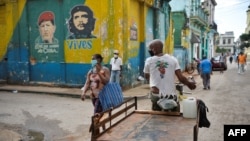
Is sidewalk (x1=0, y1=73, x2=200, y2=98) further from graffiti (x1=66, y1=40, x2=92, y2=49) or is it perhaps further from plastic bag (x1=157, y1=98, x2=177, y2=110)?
plastic bag (x1=157, y1=98, x2=177, y2=110)

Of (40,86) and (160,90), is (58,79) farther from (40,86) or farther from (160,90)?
(160,90)

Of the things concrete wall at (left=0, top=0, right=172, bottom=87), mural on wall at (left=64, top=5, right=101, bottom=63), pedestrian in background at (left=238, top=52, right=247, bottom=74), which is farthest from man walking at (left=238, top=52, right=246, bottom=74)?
mural on wall at (left=64, top=5, right=101, bottom=63)

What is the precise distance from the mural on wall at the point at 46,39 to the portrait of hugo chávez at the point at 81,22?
1087 millimetres

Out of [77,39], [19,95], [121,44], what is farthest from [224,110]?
[19,95]

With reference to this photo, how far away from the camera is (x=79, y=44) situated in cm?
1302

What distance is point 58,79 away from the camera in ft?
45.3

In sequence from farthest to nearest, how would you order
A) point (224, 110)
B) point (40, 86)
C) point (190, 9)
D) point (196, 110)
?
point (190, 9), point (40, 86), point (224, 110), point (196, 110)

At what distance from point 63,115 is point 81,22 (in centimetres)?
547

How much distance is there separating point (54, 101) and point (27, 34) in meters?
5.39

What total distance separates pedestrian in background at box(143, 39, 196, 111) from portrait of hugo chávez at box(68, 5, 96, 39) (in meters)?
8.59

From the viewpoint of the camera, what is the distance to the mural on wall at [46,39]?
13844mm

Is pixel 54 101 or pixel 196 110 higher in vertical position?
pixel 196 110

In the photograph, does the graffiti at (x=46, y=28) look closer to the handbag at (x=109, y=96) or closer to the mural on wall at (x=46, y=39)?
the mural on wall at (x=46, y=39)

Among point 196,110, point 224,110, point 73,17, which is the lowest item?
point 224,110
